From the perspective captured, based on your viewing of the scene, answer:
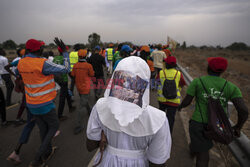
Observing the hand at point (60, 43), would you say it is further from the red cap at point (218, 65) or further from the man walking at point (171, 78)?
the red cap at point (218, 65)

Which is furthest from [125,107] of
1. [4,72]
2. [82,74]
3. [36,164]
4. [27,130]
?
[4,72]

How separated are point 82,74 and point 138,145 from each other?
9.74 ft

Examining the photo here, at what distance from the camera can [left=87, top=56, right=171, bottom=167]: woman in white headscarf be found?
1.10 meters

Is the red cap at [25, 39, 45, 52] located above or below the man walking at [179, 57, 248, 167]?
above

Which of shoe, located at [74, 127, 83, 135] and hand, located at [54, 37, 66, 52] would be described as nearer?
hand, located at [54, 37, 66, 52]

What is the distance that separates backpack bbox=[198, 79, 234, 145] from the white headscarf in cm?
128

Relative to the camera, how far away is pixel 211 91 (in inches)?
84.1

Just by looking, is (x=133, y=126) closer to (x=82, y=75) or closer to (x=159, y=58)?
(x=82, y=75)

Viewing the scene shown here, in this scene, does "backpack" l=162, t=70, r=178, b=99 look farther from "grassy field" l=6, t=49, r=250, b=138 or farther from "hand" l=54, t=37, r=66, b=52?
"grassy field" l=6, t=49, r=250, b=138

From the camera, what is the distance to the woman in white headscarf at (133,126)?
1.10m

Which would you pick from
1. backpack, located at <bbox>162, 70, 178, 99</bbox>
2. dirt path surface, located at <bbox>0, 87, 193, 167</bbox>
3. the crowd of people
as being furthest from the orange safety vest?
backpack, located at <bbox>162, 70, 178, 99</bbox>

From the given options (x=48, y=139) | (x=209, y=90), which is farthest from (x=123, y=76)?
(x=48, y=139)

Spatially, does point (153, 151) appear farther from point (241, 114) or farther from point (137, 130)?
point (241, 114)

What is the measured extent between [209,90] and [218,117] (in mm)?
395
